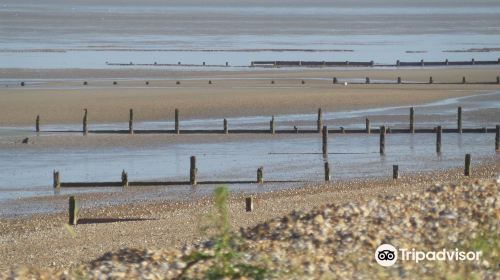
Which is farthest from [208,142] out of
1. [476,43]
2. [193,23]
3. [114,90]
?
[193,23]

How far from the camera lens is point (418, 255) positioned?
11.4 meters

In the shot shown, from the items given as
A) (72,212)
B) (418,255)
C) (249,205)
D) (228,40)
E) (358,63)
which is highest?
(228,40)

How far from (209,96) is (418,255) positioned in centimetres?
3952

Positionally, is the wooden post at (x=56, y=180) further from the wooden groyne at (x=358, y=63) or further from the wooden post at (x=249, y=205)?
the wooden groyne at (x=358, y=63)

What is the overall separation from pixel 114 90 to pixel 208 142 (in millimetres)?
18337

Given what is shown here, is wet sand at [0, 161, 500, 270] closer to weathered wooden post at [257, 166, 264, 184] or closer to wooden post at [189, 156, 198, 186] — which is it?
weathered wooden post at [257, 166, 264, 184]

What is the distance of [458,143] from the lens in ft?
117

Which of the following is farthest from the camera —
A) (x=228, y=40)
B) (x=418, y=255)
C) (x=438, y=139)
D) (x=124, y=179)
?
(x=228, y=40)

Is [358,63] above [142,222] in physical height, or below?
above

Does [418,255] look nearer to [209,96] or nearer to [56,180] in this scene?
[56,180]

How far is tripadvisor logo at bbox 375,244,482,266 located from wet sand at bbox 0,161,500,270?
468 cm

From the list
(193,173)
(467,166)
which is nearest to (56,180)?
(193,173)

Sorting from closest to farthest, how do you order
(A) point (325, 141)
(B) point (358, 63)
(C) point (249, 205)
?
(C) point (249, 205) < (A) point (325, 141) < (B) point (358, 63)

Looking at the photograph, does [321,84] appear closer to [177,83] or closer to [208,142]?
[177,83]
